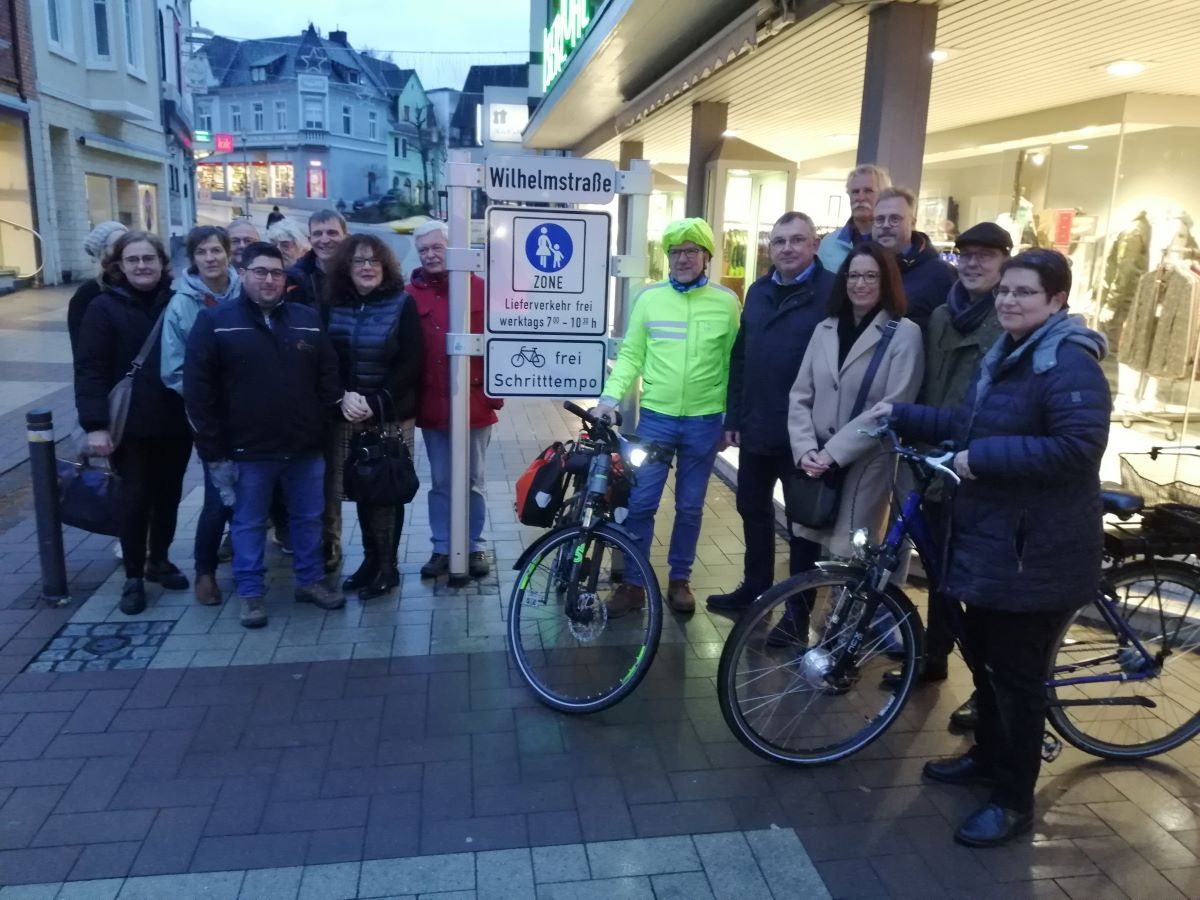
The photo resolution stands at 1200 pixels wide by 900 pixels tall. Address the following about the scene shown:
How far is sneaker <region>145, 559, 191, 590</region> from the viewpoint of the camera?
4664 millimetres

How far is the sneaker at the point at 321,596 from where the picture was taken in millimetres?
4480

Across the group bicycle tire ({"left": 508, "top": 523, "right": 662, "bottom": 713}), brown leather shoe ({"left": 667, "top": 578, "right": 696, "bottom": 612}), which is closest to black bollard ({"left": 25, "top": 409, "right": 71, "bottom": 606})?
bicycle tire ({"left": 508, "top": 523, "right": 662, "bottom": 713})

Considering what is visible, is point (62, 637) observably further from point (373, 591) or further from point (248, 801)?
point (248, 801)

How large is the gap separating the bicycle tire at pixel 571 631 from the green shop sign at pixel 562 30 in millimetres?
6191

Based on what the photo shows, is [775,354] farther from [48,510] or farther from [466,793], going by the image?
[48,510]

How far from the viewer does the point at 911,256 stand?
3932 millimetres

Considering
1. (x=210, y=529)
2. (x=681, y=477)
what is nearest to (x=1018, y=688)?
(x=681, y=477)

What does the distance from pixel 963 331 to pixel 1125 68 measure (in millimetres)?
4242

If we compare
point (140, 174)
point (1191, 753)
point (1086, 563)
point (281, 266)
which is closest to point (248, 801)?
point (281, 266)

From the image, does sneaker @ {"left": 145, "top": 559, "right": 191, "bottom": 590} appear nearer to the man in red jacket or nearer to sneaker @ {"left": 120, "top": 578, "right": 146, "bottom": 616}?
sneaker @ {"left": 120, "top": 578, "right": 146, "bottom": 616}

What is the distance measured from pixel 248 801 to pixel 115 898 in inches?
19.8

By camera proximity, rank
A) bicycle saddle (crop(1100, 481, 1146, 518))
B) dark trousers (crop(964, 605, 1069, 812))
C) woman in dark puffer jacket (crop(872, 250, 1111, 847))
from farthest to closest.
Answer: bicycle saddle (crop(1100, 481, 1146, 518)) < dark trousers (crop(964, 605, 1069, 812)) < woman in dark puffer jacket (crop(872, 250, 1111, 847))

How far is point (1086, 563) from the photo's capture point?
8.93 ft

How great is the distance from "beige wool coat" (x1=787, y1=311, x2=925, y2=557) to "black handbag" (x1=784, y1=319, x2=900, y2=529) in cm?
2
